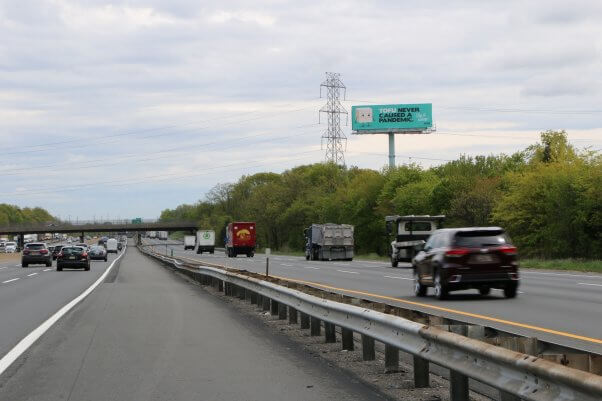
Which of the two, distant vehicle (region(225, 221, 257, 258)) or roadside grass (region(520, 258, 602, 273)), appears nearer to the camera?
roadside grass (region(520, 258, 602, 273))

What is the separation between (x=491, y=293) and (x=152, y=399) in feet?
52.5

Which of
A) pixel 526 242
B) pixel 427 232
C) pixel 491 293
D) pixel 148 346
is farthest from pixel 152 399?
pixel 526 242

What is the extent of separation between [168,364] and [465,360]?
4896 millimetres

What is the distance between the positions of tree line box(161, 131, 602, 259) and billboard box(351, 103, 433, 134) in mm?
5522

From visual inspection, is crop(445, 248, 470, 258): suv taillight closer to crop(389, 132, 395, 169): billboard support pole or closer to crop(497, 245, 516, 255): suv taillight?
crop(497, 245, 516, 255): suv taillight

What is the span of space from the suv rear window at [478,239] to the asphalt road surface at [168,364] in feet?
18.6

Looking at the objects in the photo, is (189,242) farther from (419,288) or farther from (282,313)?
(282,313)

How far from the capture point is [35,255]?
5556 cm

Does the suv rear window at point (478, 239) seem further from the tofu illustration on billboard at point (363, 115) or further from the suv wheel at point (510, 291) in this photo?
the tofu illustration on billboard at point (363, 115)

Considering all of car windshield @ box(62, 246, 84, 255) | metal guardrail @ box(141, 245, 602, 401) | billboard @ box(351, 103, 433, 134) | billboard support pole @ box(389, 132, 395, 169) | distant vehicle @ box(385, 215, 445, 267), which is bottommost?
metal guardrail @ box(141, 245, 602, 401)

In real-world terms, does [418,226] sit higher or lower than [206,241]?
lower

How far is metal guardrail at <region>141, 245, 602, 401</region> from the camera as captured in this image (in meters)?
4.91

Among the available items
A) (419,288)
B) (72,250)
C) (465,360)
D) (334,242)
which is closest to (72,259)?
(72,250)

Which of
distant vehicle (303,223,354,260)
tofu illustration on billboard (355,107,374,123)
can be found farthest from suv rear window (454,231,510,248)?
tofu illustration on billboard (355,107,374,123)
